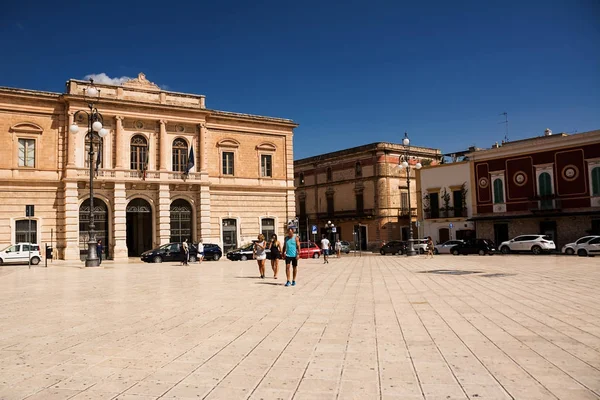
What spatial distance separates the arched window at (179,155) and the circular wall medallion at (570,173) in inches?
1115

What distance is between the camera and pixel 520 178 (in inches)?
1565

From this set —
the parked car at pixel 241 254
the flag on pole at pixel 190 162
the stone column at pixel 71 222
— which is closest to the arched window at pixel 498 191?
the parked car at pixel 241 254

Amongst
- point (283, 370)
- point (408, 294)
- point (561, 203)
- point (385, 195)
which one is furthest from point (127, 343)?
point (385, 195)

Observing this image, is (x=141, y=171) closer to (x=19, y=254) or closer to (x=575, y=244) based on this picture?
(x=19, y=254)

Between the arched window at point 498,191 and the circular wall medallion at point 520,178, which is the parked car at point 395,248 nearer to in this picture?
the arched window at point 498,191

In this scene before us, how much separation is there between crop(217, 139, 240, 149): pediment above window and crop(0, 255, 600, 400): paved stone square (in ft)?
93.5

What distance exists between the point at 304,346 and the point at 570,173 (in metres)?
36.3

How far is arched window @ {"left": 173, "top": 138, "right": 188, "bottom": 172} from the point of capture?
1500 inches

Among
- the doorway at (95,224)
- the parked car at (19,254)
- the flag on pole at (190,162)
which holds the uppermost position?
the flag on pole at (190,162)

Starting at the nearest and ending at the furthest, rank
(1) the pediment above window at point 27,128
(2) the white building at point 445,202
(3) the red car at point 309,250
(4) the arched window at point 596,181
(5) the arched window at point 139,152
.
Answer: (1) the pediment above window at point 27,128
(4) the arched window at point 596,181
(5) the arched window at point 139,152
(3) the red car at point 309,250
(2) the white building at point 445,202

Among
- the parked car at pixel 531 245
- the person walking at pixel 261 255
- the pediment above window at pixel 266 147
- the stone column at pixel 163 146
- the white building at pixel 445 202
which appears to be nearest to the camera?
the person walking at pixel 261 255

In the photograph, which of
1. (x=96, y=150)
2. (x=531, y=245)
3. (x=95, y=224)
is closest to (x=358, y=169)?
(x=531, y=245)

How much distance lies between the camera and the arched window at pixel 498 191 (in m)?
41.0

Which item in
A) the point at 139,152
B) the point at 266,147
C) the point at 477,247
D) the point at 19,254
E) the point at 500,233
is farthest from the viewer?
the point at 266,147
